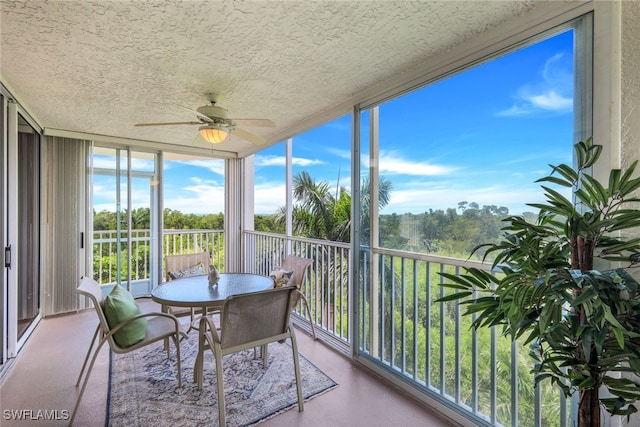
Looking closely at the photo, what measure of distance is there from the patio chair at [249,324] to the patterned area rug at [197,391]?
249mm

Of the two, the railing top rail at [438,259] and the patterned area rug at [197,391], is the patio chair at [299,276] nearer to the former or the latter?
the patterned area rug at [197,391]

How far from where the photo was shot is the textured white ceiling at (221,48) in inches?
60.4

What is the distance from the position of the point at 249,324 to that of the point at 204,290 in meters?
0.75

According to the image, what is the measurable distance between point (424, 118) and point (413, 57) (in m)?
0.44

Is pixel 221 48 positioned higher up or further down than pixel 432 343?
higher up

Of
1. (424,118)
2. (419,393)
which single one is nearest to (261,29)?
(424,118)

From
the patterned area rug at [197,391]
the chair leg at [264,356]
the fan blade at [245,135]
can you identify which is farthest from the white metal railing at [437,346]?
the fan blade at [245,135]

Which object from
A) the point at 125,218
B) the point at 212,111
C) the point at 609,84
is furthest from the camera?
the point at 125,218

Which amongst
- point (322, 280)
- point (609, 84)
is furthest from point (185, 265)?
point (609, 84)

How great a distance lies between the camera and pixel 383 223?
8.37 ft

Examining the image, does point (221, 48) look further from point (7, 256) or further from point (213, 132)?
point (7, 256)

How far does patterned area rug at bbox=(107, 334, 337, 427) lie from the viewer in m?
1.90

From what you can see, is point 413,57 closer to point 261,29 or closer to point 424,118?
point 424,118

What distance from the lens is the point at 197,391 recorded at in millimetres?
2172
